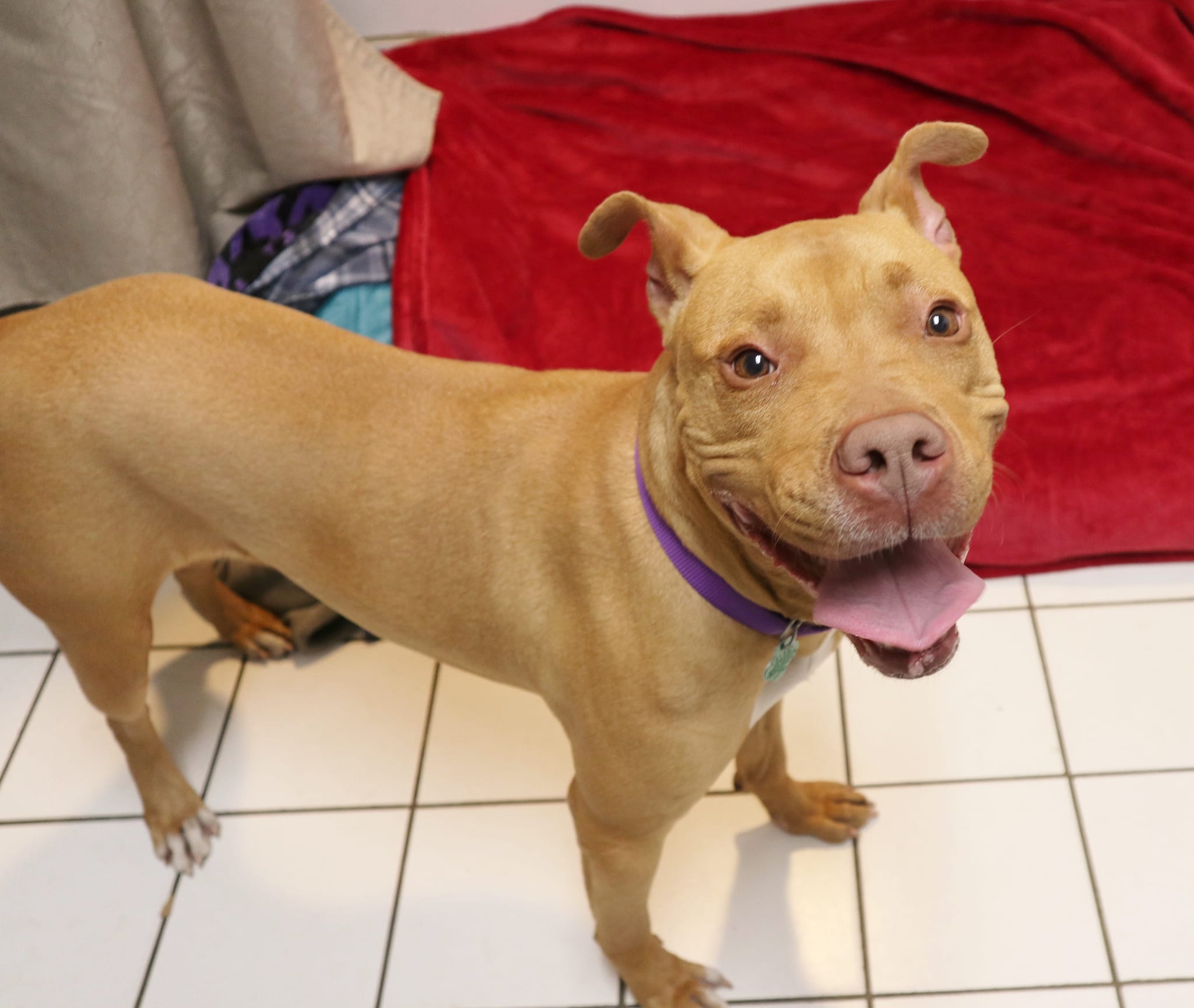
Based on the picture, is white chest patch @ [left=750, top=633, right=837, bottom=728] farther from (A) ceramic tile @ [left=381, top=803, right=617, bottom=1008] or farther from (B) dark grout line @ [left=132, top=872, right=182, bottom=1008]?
(B) dark grout line @ [left=132, top=872, right=182, bottom=1008]

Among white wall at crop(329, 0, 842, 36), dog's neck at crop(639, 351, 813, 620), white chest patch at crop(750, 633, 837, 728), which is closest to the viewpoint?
dog's neck at crop(639, 351, 813, 620)

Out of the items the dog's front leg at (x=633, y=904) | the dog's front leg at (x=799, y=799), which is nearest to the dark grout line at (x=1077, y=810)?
the dog's front leg at (x=799, y=799)

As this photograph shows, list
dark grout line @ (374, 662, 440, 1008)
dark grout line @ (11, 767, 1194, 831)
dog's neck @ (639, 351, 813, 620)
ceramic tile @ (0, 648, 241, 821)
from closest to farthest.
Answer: dog's neck @ (639, 351, 813, 620) → dark grout line @ (374, 662, 440, 1008) → dark grout line @ (11, 767, 1194, 831) → ceramic tile @ (0, 648, 241, 821)

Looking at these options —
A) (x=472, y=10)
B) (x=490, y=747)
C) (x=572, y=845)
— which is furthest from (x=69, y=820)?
(x=472, y=10)

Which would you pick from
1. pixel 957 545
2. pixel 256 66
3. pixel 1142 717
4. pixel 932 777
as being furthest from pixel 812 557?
pixel 256 66

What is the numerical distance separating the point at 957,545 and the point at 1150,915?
125 cm

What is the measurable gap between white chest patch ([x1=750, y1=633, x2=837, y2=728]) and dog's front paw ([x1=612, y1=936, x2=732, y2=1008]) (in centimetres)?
62

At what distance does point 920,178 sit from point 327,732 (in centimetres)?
187

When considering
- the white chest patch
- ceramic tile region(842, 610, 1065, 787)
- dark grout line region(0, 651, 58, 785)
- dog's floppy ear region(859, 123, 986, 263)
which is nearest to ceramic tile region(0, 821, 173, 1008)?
dark grout line region(0, 651, 58, 785)

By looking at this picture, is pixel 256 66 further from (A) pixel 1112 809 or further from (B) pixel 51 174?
(A) pixel 1112 809

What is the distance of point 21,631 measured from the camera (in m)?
3.12

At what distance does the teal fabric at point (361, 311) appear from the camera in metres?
3.28

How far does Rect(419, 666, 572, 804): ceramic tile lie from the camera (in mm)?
2701

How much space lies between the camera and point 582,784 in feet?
6.54
